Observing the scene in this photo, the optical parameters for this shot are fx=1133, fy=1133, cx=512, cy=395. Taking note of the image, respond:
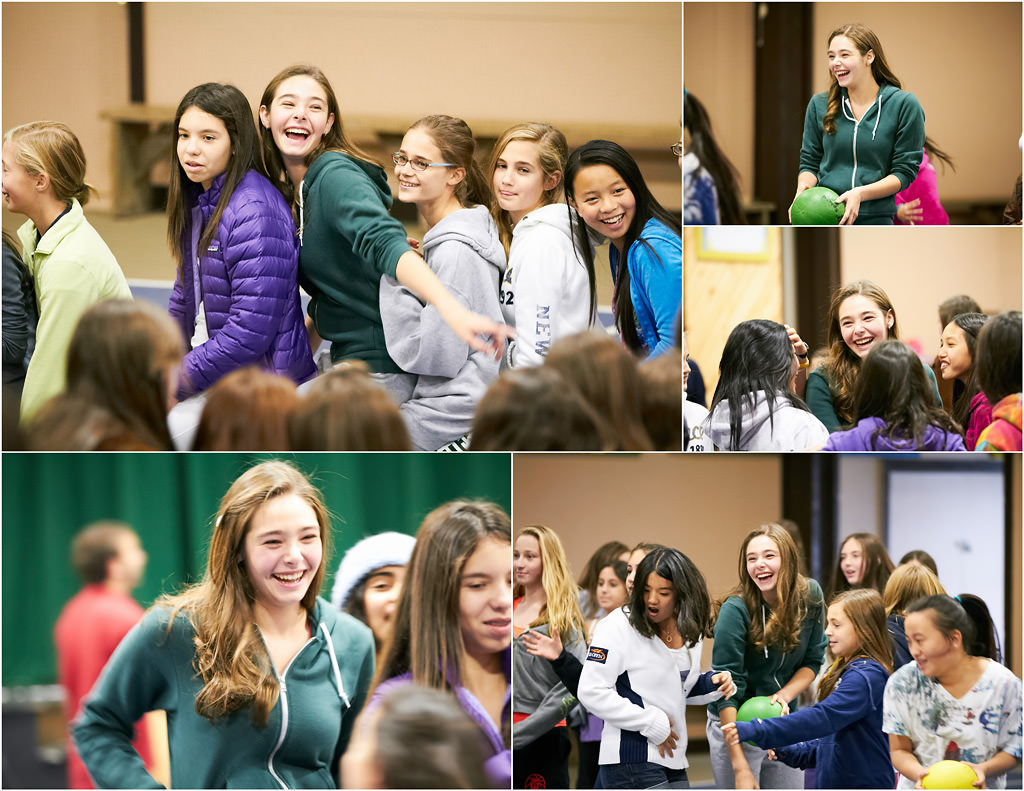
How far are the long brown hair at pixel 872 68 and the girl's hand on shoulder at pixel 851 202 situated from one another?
151mm

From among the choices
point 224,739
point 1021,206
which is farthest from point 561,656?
point 1021,206

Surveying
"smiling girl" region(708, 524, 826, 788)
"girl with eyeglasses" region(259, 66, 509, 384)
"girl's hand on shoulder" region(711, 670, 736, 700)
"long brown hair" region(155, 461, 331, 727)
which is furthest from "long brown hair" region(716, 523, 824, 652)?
"long brown hair" region(155, 461, 331, 727)

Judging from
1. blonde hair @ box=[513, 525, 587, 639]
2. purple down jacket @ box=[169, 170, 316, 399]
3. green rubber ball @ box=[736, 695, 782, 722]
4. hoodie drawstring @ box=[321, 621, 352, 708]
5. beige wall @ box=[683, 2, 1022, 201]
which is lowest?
green rubber ball @ box=[736, 695, 782, 722]

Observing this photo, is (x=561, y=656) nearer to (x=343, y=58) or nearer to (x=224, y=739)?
(x=224, y=739)

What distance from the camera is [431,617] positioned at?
2641 millimetres

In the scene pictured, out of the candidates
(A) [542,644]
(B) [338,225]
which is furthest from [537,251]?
(A) [542,644]

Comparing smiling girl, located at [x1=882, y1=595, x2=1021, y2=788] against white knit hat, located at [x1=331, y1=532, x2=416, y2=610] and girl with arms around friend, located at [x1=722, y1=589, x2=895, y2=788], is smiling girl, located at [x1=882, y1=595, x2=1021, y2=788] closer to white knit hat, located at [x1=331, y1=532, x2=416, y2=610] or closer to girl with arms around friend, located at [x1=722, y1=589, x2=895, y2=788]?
girl with arms around friend, located at [x1=722, y1=589, x2=895, y2=788]

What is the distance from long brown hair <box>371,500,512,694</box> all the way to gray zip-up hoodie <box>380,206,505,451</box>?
0.24 m

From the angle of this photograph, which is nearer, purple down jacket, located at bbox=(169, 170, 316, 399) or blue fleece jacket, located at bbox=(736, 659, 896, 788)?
purple down jacket, located at bbox=(169, 170, 316, 399)

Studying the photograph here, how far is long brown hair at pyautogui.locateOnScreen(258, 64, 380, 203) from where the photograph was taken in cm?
264

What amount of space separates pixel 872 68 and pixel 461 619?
163 cm

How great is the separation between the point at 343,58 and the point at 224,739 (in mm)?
1614

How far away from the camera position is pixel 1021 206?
8.95 ft

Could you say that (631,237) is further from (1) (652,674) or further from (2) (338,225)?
(1) (652,674)
